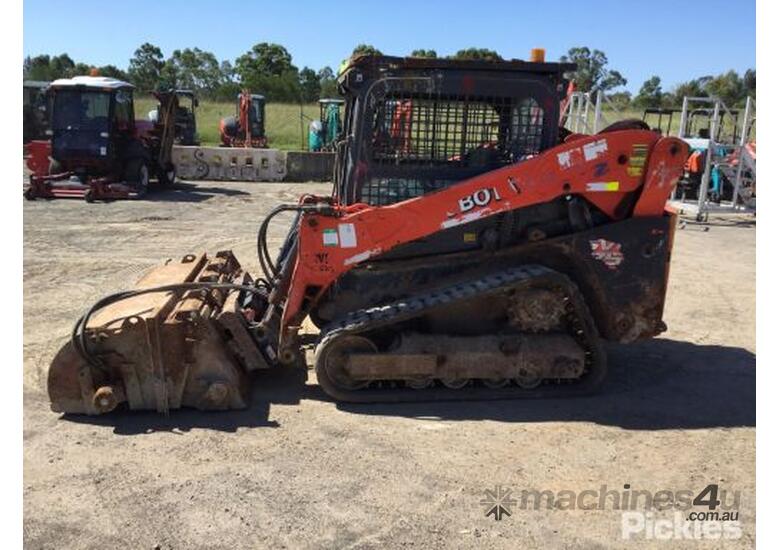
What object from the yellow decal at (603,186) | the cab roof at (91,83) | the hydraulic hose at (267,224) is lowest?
the hydraulic hose at (267,224)

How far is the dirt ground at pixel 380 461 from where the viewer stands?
3275 millimetres

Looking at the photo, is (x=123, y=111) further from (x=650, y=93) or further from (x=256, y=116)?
(x=650, y=93)

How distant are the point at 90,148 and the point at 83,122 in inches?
24.8

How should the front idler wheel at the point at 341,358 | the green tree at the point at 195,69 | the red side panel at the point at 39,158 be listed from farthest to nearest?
the green tree at the point at 195,69
the red side panel at the point at 39,158
the front idler wheel at the point at 341,358

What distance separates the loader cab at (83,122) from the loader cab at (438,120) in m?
12.4

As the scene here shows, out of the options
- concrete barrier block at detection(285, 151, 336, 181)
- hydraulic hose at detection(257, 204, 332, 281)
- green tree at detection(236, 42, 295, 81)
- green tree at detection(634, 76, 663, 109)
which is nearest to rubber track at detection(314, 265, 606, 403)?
hydraulic hose at detection(257, 204, 332, 281)

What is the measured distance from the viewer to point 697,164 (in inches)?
621

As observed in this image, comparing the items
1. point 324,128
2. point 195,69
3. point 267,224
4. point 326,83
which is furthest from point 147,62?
point 267,224

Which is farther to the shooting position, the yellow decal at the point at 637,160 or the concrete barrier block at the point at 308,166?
the concrete barrier block at the point at 308,166

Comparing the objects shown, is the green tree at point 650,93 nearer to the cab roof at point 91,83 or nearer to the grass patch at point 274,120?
the grass patch at point 274,120

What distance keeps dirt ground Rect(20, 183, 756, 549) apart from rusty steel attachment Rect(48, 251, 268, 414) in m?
0.13

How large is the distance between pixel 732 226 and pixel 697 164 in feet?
8.14

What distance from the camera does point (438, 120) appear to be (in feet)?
16.2

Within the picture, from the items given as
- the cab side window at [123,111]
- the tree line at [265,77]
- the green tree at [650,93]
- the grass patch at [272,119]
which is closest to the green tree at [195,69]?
the tree line at [265,77]
